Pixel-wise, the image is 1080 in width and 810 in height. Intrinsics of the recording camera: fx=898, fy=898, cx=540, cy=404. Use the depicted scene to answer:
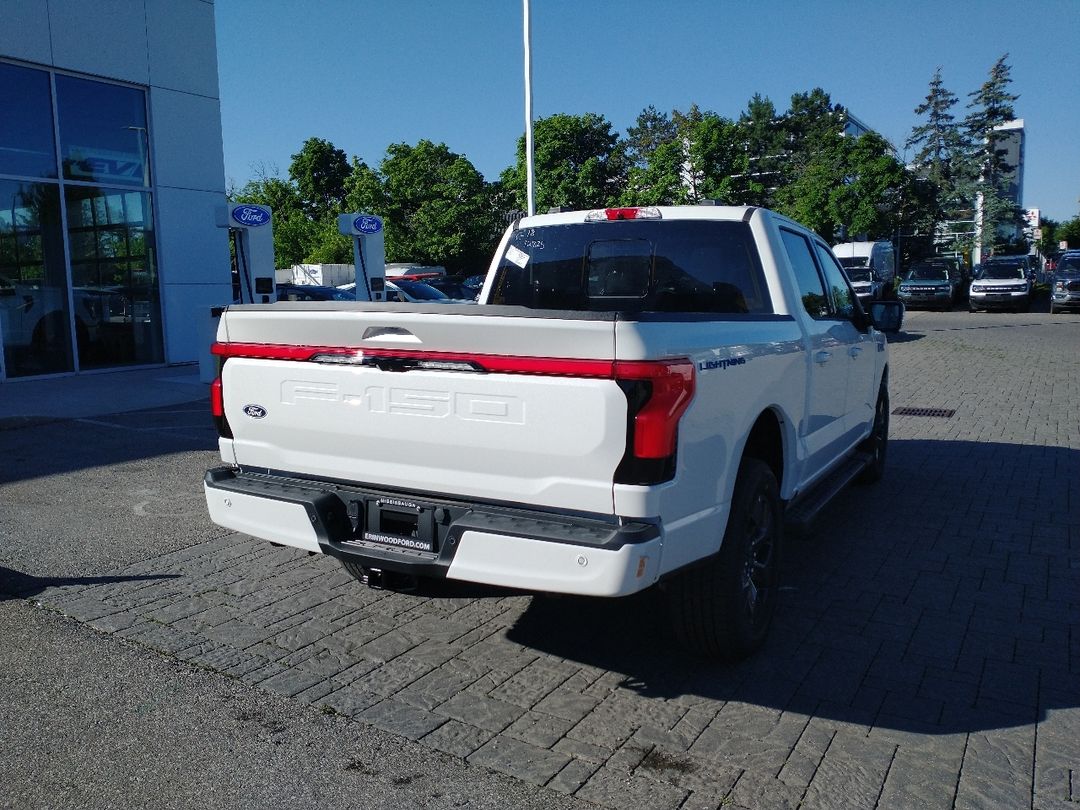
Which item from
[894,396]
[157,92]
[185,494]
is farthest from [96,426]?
[894,396]

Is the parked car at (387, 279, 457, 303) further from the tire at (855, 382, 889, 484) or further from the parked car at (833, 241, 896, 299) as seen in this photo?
the parked car at (833, 241, 896, 299)

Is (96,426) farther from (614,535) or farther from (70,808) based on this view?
(614,535)

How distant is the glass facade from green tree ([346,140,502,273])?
4458 centimetres

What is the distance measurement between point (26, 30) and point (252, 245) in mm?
4588

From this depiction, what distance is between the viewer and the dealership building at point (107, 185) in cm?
1405

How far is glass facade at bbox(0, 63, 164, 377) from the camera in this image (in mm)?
14039

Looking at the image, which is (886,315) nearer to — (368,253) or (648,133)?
(368,253)

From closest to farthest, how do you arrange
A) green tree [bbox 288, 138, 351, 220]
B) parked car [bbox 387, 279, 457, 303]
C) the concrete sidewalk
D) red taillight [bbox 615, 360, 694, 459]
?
1. red taillight [bbox 615, 360, 694, 459]
2. the concrete sidewalk
3. parked car [bbox 387, 279, 457, 303]
4. green tree [bbox 288, 138, 351, 220]

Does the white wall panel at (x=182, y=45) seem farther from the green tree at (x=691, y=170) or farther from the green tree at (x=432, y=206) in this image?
the green tree at (x=432, y=206)

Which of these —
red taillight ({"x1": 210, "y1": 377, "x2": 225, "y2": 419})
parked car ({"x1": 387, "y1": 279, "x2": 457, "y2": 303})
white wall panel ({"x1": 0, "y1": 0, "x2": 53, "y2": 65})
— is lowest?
red taillight ({"x1": 210, "y1": 377, "x2": 225, "y2": 419})

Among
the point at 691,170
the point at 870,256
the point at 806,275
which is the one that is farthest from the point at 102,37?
the point at 691,170

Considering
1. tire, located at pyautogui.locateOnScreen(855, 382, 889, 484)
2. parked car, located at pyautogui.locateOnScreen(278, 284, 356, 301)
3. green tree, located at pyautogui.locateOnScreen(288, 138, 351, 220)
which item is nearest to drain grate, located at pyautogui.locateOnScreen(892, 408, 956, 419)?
tire, located at pyautogui.locateOnScreen(855, 382, 889, 484)

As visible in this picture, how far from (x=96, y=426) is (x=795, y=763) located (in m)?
9.40

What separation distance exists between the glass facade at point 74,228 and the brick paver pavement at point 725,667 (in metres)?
10.8
